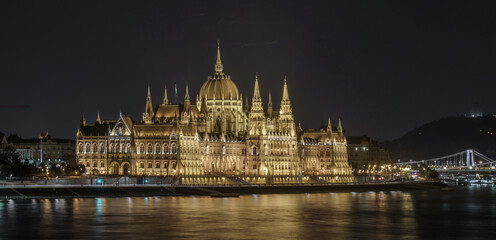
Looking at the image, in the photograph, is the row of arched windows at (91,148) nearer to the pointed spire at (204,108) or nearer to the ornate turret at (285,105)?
the pointed spire at (204,108)

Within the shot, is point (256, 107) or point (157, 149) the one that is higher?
point (256, 107)

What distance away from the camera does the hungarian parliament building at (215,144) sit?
16238cm

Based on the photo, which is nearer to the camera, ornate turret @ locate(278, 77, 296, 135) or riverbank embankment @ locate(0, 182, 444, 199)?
riverbank embankment @ locate(0, 182, 444, 199)

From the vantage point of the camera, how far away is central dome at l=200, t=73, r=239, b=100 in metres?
186

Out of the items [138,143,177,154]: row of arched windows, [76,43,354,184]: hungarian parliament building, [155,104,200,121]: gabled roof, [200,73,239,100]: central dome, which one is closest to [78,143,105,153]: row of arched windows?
[76,43,354,184]: hungarian parliament building

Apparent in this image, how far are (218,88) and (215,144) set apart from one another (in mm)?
17676

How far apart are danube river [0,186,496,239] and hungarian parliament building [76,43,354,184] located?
79.1ft

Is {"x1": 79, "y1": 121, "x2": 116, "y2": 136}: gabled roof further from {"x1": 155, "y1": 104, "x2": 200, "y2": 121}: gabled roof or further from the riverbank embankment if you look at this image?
the riverbank embankment

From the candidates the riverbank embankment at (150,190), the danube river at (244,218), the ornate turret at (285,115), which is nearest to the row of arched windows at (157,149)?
the riverbank embankment at (150,190)

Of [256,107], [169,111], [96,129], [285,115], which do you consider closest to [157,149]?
[96,129]

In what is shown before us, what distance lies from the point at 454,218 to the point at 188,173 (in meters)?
60.2

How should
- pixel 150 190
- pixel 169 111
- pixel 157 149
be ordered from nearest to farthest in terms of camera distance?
pixel 150 190, pixel 157 149, pixel 169 111

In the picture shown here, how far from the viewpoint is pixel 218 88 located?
18662 centimetres

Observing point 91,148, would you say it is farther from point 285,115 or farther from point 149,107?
point 285,115
